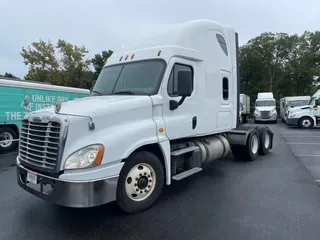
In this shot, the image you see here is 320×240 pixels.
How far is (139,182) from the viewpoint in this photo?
394 cm

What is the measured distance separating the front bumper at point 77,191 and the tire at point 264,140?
6.18 meters

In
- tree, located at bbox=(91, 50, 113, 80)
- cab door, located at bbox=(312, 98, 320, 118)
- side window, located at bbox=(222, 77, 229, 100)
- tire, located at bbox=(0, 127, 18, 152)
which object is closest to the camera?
side window, located at bbox=(222, 77, 229, 100)

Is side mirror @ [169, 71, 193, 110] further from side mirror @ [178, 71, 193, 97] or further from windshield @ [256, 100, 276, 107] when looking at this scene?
windshield @ [256, 100, 276, 107]

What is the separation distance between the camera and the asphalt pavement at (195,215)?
11.0 feet

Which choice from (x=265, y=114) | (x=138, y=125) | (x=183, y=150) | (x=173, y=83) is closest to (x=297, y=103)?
(x=265, y=114)

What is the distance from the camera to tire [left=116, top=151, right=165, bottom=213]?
3.73 meters

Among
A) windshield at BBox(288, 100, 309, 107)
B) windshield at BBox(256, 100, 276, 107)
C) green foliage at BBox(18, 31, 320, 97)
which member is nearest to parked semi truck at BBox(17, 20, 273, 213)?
windshield at BBox(288, 100, 309, 107)

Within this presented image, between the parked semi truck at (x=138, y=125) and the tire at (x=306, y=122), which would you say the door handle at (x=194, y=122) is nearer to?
the parked semi truck at (x=138, y=125)

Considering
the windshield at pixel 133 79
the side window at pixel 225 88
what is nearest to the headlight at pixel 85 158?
the windshield at pixel 133 79

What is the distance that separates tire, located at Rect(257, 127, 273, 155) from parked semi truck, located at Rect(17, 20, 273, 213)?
239cm

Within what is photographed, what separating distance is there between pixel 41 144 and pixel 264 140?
7023 mm

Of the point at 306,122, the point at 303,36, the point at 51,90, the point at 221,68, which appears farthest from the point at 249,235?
the point at 303,36

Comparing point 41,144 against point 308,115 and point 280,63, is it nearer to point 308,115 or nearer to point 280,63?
point 308,115

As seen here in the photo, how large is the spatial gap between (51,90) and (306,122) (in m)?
17.5
